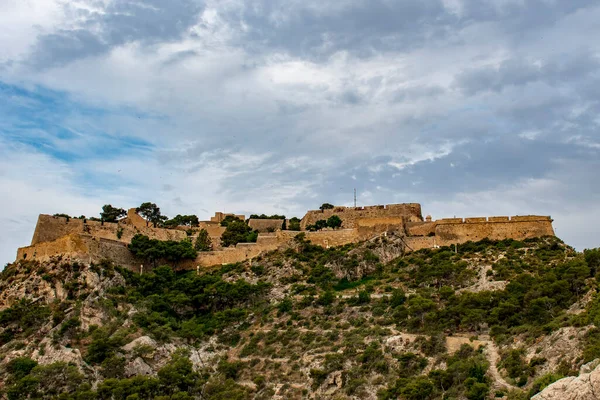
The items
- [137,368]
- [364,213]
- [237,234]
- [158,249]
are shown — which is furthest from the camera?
[364,213]

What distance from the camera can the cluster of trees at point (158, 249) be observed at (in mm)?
58812

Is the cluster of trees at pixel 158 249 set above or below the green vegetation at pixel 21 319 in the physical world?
above

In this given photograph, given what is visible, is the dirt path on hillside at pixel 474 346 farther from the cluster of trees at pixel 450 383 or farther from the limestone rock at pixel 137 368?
the limestone rock at pixel 137 368

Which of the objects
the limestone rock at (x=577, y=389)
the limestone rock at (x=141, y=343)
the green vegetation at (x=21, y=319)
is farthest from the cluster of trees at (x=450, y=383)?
the green vegetation at (x=21, y=319)

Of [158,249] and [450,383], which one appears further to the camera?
[158,249]

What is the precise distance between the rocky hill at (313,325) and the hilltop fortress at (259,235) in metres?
1.40

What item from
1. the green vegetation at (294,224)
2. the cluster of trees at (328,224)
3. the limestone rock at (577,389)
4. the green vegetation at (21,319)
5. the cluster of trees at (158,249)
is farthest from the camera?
the green vegetation at (294,224)

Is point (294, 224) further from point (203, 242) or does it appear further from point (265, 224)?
point (203, 242)

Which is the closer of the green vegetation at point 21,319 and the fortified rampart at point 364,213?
the green vegetation at point 21,319

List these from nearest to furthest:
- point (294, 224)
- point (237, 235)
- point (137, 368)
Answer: point (137, 368)
point (237, 235)
point (294, 224)

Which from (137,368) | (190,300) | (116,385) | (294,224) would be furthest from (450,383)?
(294,224)

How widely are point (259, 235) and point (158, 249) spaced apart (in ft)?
28.6

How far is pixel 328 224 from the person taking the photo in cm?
6806

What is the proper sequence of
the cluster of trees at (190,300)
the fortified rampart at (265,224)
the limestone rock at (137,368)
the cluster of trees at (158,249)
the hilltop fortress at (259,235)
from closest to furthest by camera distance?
the limestone rock at (137,368), the cluster of trees at (190,300), the hilltop fortress at (259,235), the cluster of trees at (158,249), the fortified rampart at (265,224)
